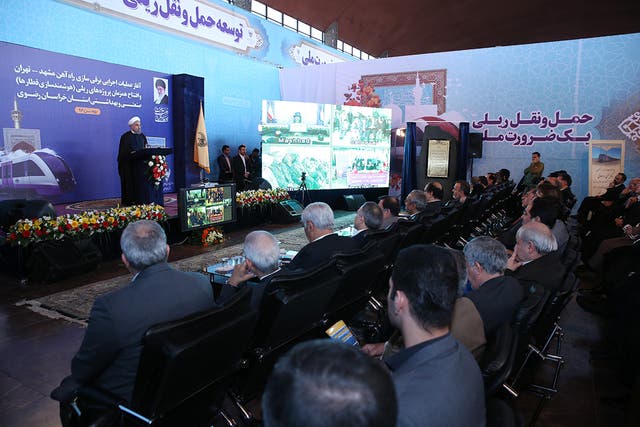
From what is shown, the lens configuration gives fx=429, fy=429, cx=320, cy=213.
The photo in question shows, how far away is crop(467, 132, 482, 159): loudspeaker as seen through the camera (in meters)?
10.6

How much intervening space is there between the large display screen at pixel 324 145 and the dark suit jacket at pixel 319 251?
21.5 ft

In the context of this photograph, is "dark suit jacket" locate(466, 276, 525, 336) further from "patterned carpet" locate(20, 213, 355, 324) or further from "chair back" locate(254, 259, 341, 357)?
"patterned carpet" locate(20, 213, 355, 324)

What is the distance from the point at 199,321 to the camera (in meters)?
1.45

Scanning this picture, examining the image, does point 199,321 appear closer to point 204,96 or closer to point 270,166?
point 270,166

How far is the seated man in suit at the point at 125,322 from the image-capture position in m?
1.61

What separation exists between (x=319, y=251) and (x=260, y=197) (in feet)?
17.0

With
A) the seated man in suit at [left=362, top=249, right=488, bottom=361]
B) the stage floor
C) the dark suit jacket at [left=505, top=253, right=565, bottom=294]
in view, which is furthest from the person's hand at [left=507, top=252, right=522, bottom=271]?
the stage floor

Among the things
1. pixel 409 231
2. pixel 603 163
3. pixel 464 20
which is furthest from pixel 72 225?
pixel 464 20

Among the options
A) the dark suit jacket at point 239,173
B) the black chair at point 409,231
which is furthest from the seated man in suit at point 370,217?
the dark suit jacket at point 239,173

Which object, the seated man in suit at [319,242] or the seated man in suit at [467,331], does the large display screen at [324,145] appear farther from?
the seated man in suit at [467,331]

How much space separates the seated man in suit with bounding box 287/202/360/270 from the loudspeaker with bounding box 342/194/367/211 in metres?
7.72

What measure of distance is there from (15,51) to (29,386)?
22.0 ft

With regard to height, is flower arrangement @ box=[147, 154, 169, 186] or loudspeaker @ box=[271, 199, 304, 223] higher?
flower arrangement @ box=[147, 154, 169, 186]

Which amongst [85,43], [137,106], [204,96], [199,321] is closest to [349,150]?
[204,96]
